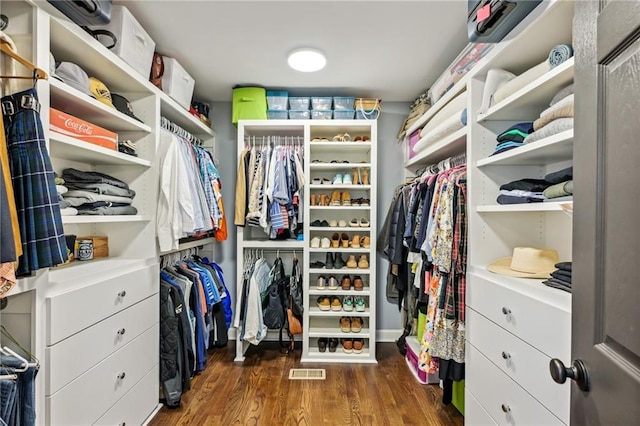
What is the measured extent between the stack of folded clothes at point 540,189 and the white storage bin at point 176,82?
6.88 feet

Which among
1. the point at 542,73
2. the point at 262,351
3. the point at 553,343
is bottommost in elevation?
the point at 262,351

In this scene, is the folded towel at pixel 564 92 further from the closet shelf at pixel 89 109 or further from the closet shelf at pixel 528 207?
the closet shelf at pixel 89 109

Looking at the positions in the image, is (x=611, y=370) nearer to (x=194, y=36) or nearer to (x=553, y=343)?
(x=553, y=343)

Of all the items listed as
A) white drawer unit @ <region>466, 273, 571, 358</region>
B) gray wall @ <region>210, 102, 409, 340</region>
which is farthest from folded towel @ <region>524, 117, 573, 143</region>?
gray wall @ <region>210, 102, 409, 340</region>

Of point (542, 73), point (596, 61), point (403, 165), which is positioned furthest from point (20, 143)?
point (403, 165)

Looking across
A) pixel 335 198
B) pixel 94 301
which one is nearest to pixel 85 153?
pixel 94 301

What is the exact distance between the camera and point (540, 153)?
127 cm

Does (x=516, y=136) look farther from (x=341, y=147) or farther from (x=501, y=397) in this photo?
(x=341, y=147)

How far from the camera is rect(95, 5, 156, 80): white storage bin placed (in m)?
1.50

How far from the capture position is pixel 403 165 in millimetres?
2887

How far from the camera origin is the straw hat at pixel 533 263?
4.12ft

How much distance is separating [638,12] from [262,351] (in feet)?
9.33

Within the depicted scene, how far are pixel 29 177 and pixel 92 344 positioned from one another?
2.50 ft

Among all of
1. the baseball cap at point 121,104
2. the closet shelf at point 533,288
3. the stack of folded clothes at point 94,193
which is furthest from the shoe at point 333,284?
the baseball cap at point 121,104
